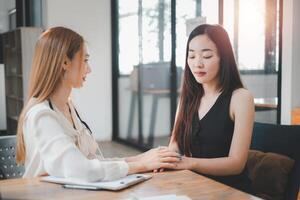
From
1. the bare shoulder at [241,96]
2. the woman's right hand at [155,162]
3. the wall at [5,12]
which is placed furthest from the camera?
the wall at [5,12]

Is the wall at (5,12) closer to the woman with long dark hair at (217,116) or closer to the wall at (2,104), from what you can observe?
the wall at (2,104)

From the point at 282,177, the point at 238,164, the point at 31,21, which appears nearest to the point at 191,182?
the point at 238,164

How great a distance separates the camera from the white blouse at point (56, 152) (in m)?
1.25

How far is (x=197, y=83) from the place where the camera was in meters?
1.84

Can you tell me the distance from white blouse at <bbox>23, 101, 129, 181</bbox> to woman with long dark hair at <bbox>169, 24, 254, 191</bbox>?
1.43 feet

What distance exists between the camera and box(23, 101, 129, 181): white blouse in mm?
1253

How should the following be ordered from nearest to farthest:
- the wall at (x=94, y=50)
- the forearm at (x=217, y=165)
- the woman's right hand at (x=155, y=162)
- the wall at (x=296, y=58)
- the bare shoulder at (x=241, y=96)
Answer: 1. the woman's right hand at (x=155, y=162)
2. the forearm at (x=217, y=165)
3. the bare shoulder at (x=241, y=96)
4. the wall at (x=296, y=58)
5. the wall at (x=94, y=50)

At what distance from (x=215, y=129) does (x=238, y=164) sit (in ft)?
0.58

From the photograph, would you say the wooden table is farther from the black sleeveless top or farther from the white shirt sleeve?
the black sleeveless top

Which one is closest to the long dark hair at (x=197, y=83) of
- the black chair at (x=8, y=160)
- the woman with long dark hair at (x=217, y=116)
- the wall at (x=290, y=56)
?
the woman with long dark hair at (x=217, y=116)

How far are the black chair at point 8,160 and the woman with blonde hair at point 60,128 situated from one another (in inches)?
5.7

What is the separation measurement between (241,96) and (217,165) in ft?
1.02

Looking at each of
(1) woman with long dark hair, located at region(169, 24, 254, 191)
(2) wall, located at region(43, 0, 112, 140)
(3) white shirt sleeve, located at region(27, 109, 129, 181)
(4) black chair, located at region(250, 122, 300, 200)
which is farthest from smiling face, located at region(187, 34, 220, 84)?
(2) wall, located at region(43, 0, 112, 140)

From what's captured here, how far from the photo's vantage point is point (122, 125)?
596 centimetres
